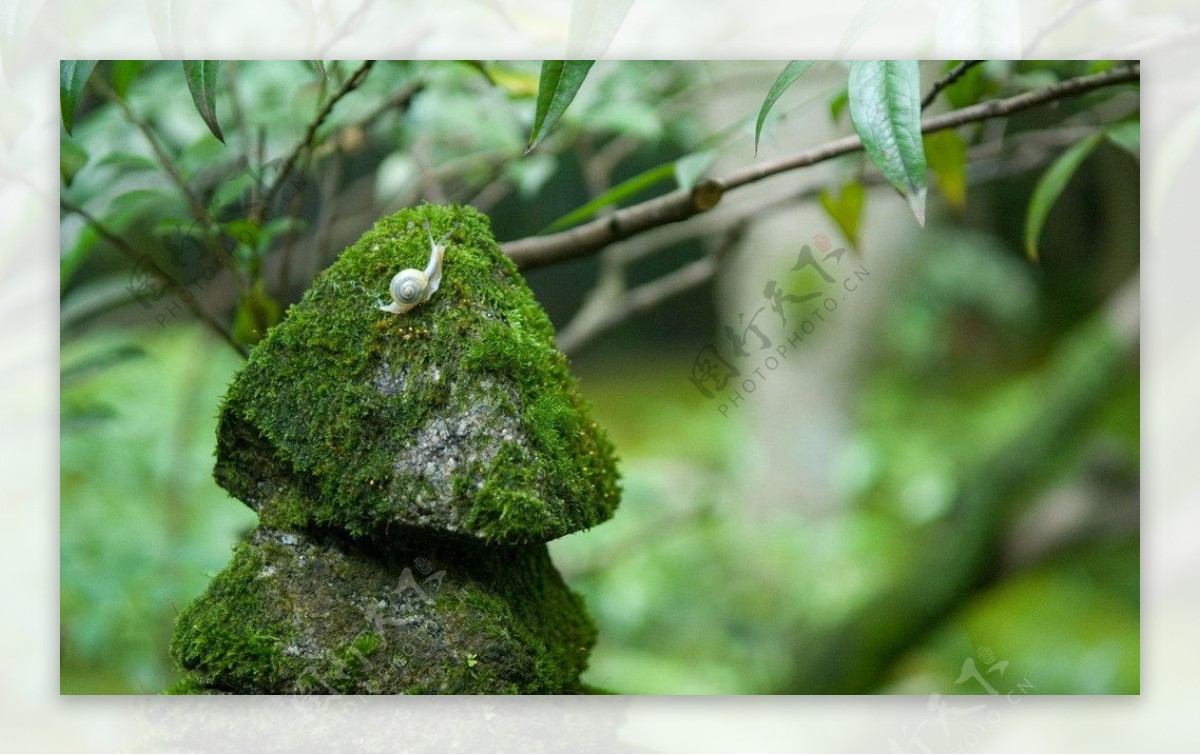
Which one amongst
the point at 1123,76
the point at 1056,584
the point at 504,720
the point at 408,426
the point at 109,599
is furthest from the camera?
the point at 1056,584

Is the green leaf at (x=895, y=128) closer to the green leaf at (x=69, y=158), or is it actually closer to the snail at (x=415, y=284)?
the snail at (x=415, y=284)

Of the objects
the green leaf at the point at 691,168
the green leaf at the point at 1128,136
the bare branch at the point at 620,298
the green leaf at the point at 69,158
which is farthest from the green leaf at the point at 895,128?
the green leaf at the point at 69,158

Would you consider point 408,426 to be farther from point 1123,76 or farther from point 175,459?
point 1123,76

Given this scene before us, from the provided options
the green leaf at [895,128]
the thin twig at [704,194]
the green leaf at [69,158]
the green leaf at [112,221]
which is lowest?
the green leaf at [895,128]

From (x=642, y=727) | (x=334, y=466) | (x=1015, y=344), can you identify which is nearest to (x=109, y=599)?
(x=334, y=466)

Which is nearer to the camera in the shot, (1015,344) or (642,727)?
(642,727)

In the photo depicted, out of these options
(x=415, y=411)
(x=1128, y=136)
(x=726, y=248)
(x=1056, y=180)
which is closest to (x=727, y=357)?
(x=726, y=248)

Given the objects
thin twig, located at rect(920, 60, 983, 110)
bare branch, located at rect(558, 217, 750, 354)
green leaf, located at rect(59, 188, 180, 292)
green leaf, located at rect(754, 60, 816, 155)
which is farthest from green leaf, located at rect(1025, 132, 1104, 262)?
green leaf, located at rect(59, 188, 180, 292)
